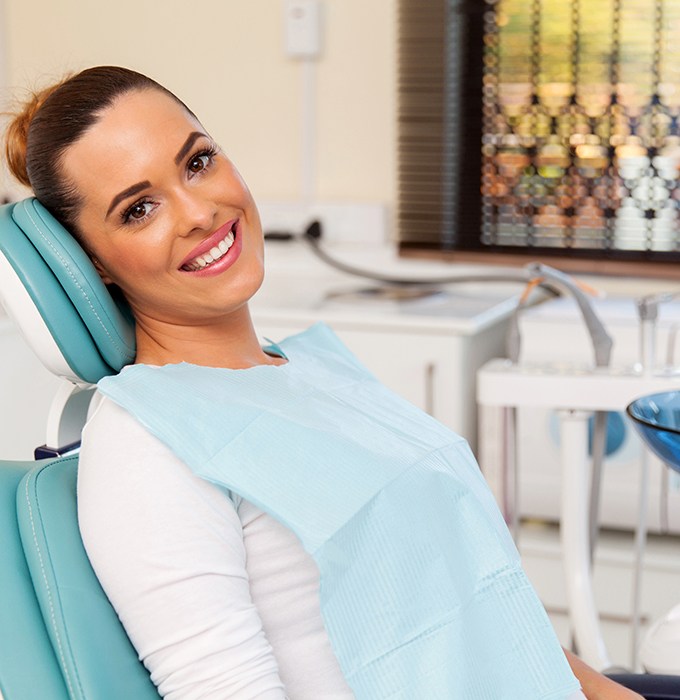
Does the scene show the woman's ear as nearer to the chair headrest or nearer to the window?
the chair headrest

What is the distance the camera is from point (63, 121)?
3.37 feet

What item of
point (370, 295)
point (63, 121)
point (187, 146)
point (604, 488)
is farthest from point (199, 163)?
point (370, 295)

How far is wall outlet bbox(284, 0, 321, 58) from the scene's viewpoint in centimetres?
278

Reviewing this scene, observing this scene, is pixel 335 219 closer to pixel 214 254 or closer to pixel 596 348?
pixel 596 348

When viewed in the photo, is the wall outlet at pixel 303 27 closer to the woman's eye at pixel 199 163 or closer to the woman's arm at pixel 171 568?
the woman's eye at pixel 199 163

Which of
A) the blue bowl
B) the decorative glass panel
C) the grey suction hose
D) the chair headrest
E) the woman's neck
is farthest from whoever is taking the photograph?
the decorative glass panel

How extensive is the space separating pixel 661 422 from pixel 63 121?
32.4 inches

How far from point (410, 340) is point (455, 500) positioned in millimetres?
1255

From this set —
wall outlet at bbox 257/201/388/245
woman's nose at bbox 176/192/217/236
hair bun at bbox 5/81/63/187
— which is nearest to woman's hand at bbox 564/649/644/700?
woman's nose at bbox 176/192/217/236

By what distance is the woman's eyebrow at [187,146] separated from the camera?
3.43 ft

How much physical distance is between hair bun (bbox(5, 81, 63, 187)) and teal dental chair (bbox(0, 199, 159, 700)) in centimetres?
6

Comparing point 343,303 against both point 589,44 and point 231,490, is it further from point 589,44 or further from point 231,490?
point 231,490

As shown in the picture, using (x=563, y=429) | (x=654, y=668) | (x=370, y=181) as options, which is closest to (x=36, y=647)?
(x=654, y=668)

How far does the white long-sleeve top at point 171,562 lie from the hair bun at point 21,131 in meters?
0.29
